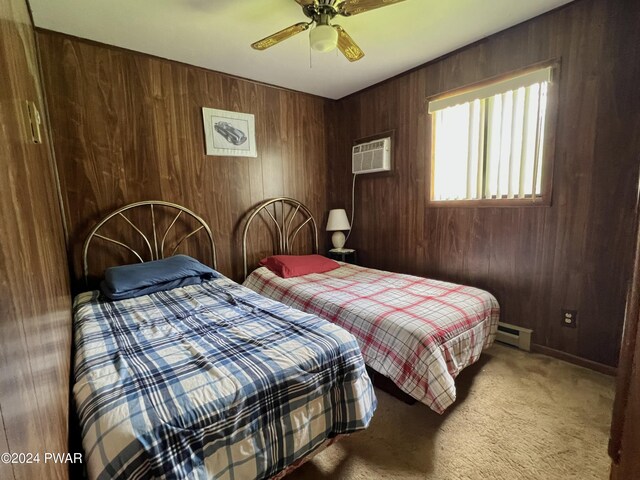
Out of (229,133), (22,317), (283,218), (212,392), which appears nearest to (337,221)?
(283,218)

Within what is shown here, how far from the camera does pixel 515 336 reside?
2.29 meters

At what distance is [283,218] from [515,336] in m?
2.41

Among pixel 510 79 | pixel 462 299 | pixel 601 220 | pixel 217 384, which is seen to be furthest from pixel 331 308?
pixel 510 79

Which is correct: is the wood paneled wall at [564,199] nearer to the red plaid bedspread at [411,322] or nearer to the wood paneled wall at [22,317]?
the red plaid bedspread at [411,322]

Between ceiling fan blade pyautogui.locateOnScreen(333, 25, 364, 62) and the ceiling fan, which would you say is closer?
the ceiling fan

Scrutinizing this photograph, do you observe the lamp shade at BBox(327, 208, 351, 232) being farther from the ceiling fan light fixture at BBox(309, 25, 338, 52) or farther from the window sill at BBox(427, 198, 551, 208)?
the ceiling fan light fixture at BBox(309, 25, 338, 52)

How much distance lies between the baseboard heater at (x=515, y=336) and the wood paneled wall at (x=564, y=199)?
0.05m

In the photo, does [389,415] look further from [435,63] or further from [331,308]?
[435,63]

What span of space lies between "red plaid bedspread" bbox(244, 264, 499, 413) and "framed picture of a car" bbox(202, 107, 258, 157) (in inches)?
54.3

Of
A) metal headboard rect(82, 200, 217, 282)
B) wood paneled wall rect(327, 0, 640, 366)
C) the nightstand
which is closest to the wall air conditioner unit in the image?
wood paneled wall rect(327, 0, 640, 366)

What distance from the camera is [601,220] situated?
1.85 meters

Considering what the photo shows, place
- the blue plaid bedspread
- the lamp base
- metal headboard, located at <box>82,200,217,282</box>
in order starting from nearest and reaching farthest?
the blue plaid bedspread
metal headboard, located at <box>82,200,217,282</box>
the lamp base

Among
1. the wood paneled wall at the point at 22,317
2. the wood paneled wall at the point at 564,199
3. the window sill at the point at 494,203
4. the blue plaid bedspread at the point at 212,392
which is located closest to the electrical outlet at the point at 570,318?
the wood paneled wall at the point at 564,199

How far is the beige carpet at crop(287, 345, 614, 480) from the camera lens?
50.9 inches
